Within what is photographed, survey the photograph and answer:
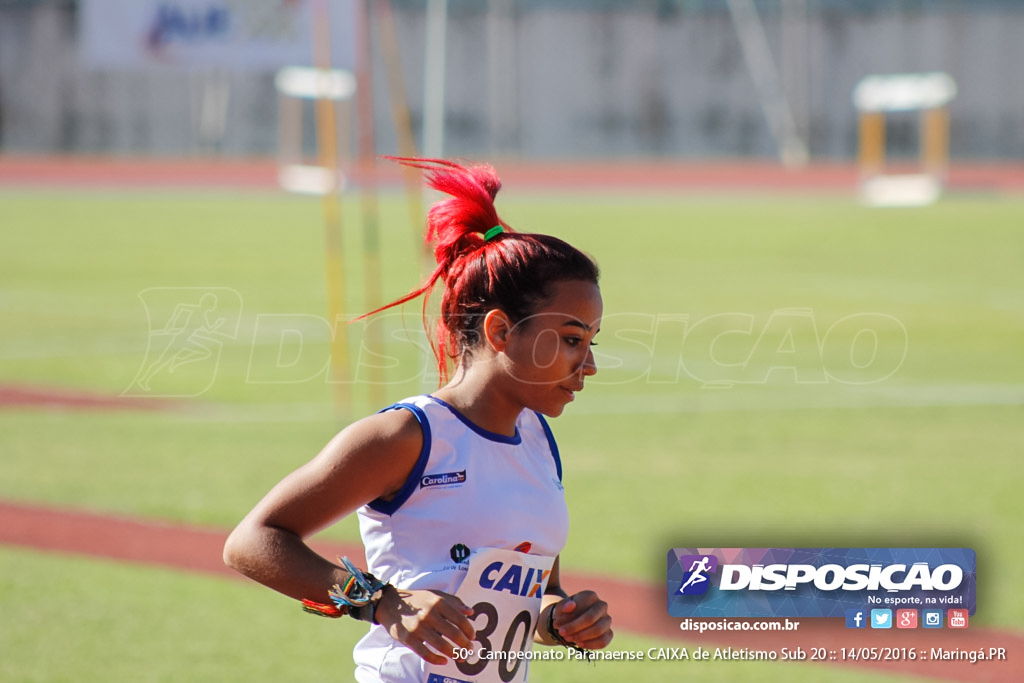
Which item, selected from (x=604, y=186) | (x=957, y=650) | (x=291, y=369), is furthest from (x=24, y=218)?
(x=957, y=650)

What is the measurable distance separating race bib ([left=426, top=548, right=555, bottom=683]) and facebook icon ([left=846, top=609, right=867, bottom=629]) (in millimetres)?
756

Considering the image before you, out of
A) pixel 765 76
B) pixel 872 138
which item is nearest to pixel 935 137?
pixel 872 138

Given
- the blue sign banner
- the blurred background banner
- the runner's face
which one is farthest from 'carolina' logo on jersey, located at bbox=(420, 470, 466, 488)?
the blurred background banner

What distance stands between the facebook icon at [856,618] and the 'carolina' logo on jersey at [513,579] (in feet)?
2.50

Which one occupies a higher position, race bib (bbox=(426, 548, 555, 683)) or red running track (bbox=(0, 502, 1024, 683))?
race bib (bbox=(426, 548, 555, 683))

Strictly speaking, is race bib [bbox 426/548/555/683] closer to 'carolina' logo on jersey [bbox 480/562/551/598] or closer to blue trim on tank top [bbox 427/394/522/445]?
'carolina' logo on jersey [bbox 480/562/551/598]

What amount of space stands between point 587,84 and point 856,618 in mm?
38868

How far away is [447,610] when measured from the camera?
7.91ft

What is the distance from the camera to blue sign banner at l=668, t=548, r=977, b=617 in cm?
302

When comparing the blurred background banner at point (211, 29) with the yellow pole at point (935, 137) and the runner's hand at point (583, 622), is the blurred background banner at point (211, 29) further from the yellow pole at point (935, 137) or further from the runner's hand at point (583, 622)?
the yellow pole at point (935, 137)

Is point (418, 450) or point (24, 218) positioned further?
point (24, 218)

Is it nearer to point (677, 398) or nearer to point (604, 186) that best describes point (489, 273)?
point (677, 398)

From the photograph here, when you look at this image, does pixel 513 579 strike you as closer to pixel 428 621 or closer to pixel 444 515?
pixel 444 515

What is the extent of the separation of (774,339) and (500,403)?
11.8 meters
